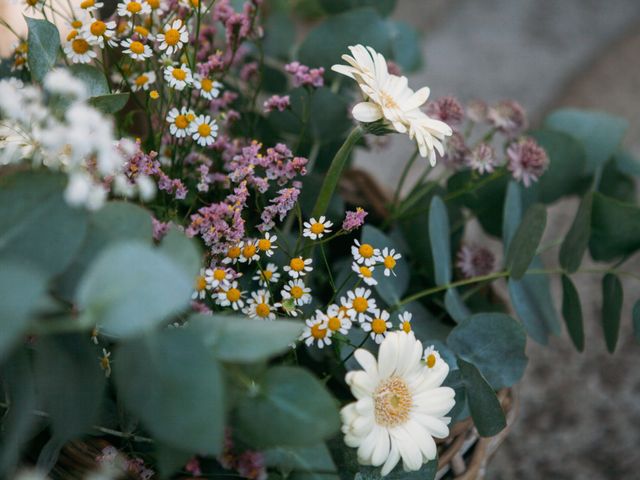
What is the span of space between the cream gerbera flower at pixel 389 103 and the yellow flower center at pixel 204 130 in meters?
0.10

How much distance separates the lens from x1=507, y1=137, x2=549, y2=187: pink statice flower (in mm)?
612

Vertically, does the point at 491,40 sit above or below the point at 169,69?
below

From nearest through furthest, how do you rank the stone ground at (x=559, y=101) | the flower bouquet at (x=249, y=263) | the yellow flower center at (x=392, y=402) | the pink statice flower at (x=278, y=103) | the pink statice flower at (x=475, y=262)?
the flower bouquet at (x=249, y=263) < the yellow flower center at (x=392, y=402) < the pink statice flower at (x=278, y=103) < the pink statice flower at (x=475, y=262) < the stone ground at (x=559, y=101)

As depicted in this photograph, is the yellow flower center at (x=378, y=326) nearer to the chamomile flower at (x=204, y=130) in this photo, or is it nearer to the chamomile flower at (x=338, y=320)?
the chamomile flower at (x=338, y=320)

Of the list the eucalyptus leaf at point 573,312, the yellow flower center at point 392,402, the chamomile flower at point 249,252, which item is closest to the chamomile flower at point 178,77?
the chamomile flower at point 249,252

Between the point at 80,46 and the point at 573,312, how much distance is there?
0.46 m

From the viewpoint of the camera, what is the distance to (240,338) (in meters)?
0.34

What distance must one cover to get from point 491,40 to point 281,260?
100cm

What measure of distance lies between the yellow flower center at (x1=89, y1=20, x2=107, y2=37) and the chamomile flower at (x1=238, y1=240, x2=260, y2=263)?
17cm

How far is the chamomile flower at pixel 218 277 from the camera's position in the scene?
1.42 feet

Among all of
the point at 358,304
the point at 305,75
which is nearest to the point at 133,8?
the point at 305,75

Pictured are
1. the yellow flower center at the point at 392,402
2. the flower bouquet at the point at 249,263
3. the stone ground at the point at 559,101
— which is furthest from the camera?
the stone ground at the point at 559,101

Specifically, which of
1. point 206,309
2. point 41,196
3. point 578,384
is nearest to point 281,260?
point 206,309

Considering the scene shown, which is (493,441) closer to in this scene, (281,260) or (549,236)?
(281,260)
